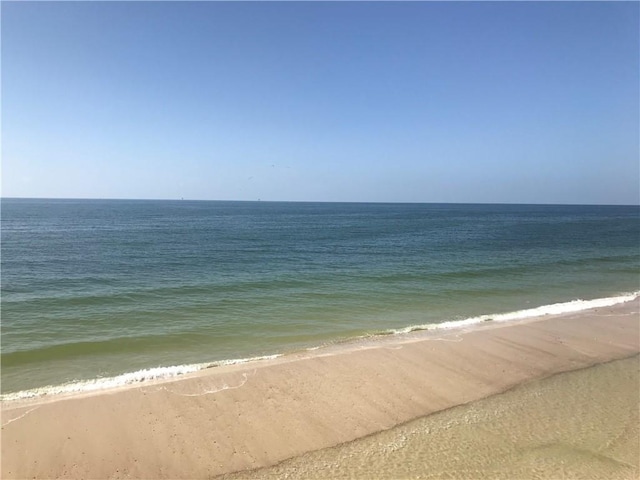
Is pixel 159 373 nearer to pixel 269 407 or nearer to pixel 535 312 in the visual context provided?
pixel 269 407

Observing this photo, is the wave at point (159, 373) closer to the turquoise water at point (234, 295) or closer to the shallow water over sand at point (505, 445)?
the turquoise water at point (234, 295)

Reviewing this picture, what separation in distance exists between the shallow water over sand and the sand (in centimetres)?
23

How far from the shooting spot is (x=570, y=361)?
1202 centimetres

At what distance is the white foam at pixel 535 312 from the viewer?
15.9 m

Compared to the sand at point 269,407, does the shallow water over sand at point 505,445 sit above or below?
above

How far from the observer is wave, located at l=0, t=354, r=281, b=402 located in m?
10.3

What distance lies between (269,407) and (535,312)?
14.8 metres

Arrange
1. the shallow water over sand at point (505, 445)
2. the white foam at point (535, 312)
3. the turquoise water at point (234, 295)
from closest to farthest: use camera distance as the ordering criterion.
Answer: the shallow water over sand at point (505, 445) → the turquoise water at point (234, 295) → the white foam at point (535, 312)

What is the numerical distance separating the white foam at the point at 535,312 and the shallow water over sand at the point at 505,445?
6.17 metres

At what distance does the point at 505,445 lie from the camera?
7484mm

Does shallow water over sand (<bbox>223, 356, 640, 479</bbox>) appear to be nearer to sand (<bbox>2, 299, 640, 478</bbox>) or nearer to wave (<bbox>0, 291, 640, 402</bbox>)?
sand (<bbox>2, 299, 640, 478</bbox>)

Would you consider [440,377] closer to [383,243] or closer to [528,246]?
[383,243]

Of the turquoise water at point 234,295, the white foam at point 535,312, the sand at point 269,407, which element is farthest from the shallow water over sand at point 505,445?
the turquoise water at point 234,295

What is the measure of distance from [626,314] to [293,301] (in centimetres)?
1631
